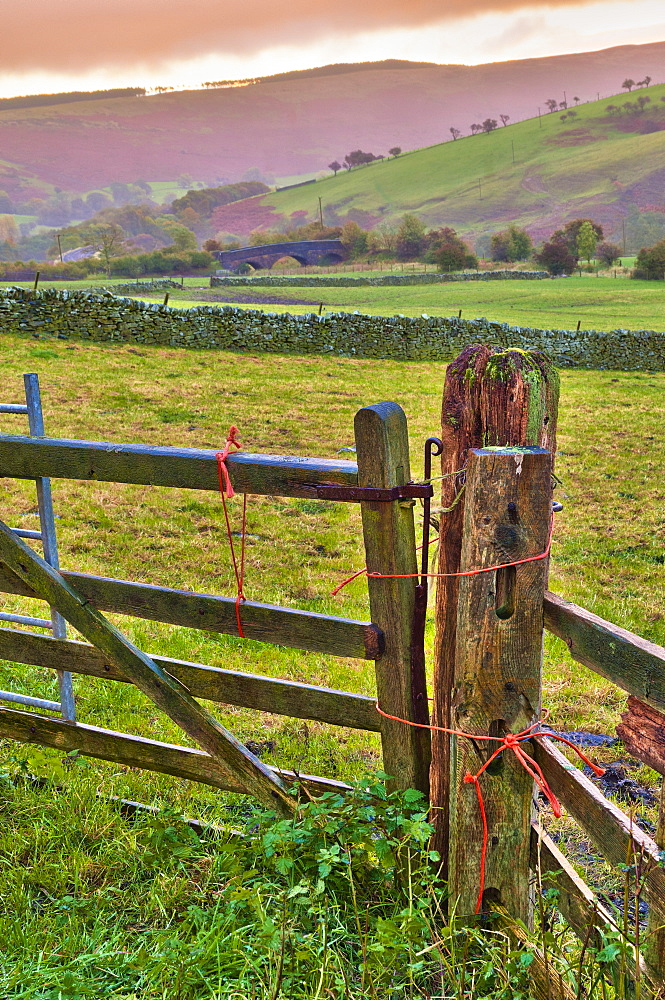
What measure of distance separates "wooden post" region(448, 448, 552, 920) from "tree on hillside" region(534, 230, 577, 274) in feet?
219

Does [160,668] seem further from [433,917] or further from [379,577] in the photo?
[433,917]

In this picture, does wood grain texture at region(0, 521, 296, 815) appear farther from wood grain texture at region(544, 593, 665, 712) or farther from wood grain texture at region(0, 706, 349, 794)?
wood grain texture at region(544, 593, 665, 712)

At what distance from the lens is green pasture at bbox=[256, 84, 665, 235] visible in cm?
13475

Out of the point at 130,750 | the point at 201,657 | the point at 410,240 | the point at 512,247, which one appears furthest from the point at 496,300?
the point at 130,750

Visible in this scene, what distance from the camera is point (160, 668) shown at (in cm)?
308

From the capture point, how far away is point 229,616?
2924 millimetres

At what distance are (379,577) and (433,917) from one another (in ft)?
3.64

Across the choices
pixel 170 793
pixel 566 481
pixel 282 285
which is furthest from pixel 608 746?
pixel 282 285

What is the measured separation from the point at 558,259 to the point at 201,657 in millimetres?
65249

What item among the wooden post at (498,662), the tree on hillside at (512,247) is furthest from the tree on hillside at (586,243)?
the wooden post at (498,662)

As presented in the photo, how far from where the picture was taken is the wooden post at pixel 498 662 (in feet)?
7.23

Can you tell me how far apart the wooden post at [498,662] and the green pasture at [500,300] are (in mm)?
33356

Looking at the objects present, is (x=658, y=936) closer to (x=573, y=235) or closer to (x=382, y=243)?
(x=573, y=235)

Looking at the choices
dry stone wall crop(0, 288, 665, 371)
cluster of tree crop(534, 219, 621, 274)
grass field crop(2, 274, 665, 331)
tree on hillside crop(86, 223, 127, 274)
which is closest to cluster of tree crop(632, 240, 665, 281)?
grass field crop(2, 274, 665, 331)
